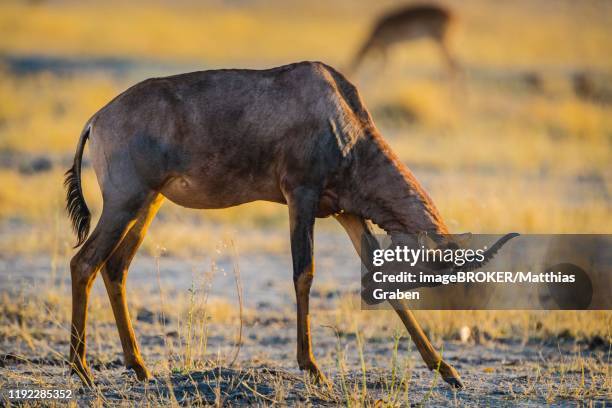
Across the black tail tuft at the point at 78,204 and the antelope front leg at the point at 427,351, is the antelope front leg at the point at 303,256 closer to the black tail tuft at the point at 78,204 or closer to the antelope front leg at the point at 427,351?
the antelope front leg at the point at 427,351

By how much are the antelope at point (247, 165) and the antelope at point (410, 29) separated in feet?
66.8

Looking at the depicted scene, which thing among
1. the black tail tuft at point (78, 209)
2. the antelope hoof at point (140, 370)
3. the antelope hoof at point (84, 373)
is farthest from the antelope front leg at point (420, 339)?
the antelope hoof at point (84, 373)

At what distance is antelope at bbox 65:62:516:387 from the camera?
22.6ft

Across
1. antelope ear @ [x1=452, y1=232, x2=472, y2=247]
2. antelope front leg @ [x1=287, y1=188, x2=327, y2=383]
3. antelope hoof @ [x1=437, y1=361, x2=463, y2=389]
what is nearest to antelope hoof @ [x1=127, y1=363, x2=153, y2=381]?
antelope front leg @ [x1=287, y1=188, x2=327, y2=383]

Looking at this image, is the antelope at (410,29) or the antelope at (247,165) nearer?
the antelope at (247,165)

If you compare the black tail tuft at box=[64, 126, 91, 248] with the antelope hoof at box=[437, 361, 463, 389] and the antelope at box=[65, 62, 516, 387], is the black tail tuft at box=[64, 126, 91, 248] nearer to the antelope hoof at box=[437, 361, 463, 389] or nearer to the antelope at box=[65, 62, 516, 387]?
the antelope at box=[65, 62, 516, 387]

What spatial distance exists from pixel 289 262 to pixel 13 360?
15.5 feet

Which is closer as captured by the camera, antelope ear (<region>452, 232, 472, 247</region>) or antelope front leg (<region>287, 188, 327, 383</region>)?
antelope ear (<region>452, 232, 472, 247</region>)

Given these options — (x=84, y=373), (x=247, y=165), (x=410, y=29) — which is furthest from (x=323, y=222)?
(x=410, y=29)

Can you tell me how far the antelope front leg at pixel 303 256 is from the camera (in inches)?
269

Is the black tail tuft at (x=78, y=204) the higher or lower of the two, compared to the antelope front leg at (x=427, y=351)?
higher

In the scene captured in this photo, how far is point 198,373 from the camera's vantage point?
22.5ft

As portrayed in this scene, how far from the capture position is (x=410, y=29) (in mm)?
28672

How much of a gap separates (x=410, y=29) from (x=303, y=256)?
2247 cm
